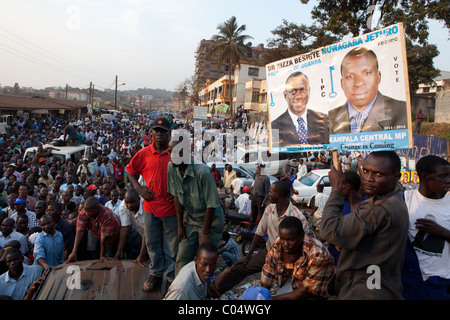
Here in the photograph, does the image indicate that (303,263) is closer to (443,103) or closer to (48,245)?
(48,245)

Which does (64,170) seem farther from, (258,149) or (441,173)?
(441,173)

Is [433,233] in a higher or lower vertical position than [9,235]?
higher

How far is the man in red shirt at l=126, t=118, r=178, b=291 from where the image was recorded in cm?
356

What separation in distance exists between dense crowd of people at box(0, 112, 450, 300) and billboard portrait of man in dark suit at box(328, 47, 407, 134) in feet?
2.03

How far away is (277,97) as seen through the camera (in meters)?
4.25

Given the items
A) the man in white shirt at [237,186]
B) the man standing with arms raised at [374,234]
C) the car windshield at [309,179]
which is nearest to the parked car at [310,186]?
the car windshield at [309,179]

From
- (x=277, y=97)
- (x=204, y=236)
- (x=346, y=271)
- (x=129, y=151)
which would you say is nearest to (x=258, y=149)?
(x=129, y=151)

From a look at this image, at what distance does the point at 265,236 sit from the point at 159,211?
4.89ft

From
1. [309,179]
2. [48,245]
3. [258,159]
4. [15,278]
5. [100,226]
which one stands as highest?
[258,159]

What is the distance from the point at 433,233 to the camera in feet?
7.36

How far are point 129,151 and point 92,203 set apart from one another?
13.7 m

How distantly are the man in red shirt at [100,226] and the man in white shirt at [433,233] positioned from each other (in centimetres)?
358

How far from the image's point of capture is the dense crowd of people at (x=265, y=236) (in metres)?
2.09

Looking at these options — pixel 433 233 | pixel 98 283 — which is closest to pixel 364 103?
pixel 433 233
